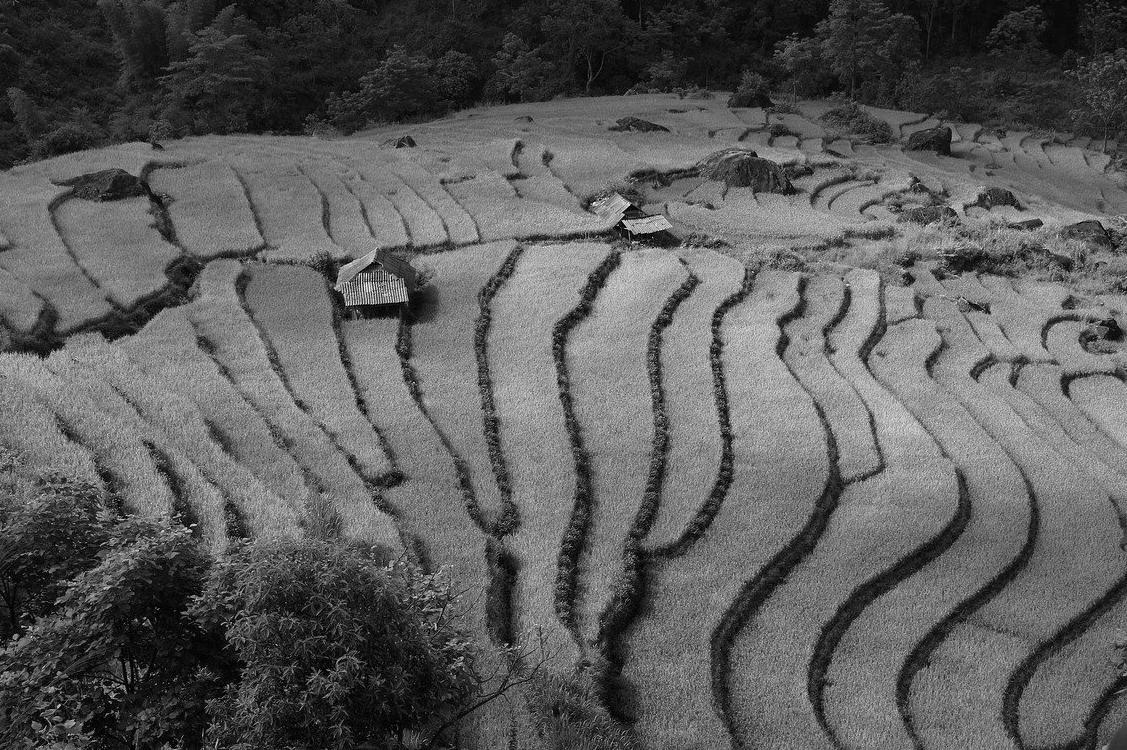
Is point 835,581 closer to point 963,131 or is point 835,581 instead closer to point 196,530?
point 196,530

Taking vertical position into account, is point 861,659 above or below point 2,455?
below

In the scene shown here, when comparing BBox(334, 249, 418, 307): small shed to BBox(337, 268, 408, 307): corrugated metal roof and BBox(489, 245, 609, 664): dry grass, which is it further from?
BBox(489, 245, 609, 664): dry grass

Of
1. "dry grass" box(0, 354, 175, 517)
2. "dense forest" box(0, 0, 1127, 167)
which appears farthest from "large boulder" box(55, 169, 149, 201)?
"dry grass" box(0, 354, 175, 517)

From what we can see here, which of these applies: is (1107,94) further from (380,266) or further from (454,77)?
(380,266)

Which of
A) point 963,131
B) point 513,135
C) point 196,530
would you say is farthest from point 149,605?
point 963,131

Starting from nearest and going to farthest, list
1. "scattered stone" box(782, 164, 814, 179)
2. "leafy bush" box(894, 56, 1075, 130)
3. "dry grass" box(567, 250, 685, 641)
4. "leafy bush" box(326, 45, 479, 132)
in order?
"dry grass" box(567, 250, 685, 641)
"scattered stone" box(782, 164, 814, 179)
"leafy bush" box(326, 45, 479, 132)
"leafy bush" box(894, 56, 1075, 130)

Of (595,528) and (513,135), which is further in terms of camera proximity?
(513,135)

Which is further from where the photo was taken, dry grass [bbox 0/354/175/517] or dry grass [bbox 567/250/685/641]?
dry grass [bbox 567/250/685/641]

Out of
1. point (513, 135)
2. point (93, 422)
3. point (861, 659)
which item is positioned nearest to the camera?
point (861, 659)
